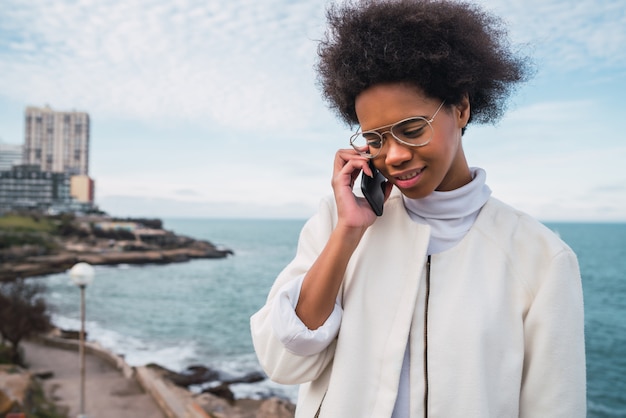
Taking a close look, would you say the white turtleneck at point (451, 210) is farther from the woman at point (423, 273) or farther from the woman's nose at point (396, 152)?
the woman's nose at point (396, 152)

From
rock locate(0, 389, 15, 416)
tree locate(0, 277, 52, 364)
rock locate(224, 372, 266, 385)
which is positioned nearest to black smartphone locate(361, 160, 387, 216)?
rock locate(0, 389, 15, 416)

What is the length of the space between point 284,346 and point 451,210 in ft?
1.57

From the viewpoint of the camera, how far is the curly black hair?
1.04m

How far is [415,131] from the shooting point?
106 centimetres

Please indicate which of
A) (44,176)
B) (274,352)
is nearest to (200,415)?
(274,352)

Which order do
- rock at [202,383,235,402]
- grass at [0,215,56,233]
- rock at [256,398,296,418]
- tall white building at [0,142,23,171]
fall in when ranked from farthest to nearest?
tall white building at [0,142,23,171] < grass at [0,215,56,233] < rock at [202,383,235,402] < rock at [256,398,296,418]

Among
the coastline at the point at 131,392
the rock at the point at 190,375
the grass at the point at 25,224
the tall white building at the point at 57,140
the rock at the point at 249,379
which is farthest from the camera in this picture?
the tall white building at the point at 57,140

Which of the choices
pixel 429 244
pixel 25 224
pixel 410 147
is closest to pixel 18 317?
pixel 429 244

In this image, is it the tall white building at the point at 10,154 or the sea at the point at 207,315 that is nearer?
the sea at the point at 207,315

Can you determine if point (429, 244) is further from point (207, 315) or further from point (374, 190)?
point (207, 315)

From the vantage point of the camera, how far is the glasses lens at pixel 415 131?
3.45 ft

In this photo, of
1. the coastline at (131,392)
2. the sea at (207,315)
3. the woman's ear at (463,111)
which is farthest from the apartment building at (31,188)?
the woman's ear at (463,111)

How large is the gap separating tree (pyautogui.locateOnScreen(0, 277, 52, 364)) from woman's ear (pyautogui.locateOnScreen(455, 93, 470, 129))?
1536 centimetres

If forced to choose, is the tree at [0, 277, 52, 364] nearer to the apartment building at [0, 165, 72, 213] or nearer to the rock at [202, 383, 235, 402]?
the rock at [202, 383, 235, 402]
